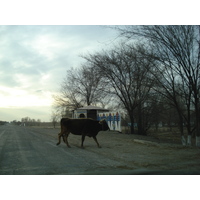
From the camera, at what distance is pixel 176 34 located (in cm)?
1348

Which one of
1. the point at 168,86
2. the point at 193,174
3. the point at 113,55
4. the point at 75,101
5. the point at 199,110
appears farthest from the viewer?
the point at 75,101

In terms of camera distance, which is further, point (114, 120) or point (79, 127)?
point (114, 120)

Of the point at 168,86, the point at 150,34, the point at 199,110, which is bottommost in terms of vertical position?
the point at 199,110

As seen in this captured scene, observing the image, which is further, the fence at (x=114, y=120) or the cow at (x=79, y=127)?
the fence at (x=114, y=120)

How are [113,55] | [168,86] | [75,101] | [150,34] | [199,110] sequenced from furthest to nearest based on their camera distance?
1. [75,101]
2. [113,55]
3. [168,86]
4. [199,110]
5. [150,34]

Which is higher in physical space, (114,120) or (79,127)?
(114,120)

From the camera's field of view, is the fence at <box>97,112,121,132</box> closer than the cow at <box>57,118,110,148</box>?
No

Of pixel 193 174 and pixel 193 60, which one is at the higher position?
pixel 193 60

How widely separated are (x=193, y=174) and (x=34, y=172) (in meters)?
4.22

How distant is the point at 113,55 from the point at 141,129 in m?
9.95

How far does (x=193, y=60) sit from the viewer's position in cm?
1358

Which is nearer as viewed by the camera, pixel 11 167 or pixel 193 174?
pixel 193 174

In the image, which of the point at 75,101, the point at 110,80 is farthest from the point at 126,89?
the point at 75,101

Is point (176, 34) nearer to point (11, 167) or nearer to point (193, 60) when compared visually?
point (193, 60)
